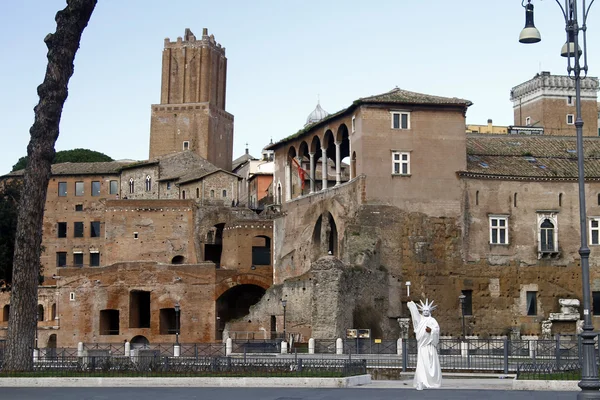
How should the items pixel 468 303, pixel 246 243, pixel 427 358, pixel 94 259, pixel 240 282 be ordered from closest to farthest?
pixel 427 358 < pixel 468 303 < pixel 240 282 < pixel 246 243 < pixel 94 259

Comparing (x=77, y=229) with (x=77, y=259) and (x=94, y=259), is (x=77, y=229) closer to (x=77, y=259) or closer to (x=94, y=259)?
(x=77, y=259)

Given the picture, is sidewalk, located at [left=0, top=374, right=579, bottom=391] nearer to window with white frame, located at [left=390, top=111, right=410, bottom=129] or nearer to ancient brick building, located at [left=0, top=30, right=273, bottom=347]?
window with white frame, located at [left=390, top=111, right=410, bottom=129]

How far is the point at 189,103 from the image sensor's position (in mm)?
91062

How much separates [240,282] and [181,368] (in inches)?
1390

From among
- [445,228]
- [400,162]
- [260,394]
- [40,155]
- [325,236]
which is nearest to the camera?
[260,394]

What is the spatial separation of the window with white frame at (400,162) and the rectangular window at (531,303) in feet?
29.8

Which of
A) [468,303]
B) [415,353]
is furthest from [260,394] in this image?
[468,303]

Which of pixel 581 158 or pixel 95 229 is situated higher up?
pixel 95 229

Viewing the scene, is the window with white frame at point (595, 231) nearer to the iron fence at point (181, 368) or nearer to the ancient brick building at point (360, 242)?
the ancient brick building at point (360, 242)

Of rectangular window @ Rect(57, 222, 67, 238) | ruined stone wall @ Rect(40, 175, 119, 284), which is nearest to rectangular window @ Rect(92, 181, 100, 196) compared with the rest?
ruined stone wall @ Rect(40, 175, 119, 284)

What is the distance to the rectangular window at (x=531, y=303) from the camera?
5341 cm

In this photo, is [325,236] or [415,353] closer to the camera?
[415,353]

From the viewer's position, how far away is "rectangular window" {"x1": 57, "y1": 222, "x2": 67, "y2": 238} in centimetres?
7719

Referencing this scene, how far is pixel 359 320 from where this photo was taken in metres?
50.1
